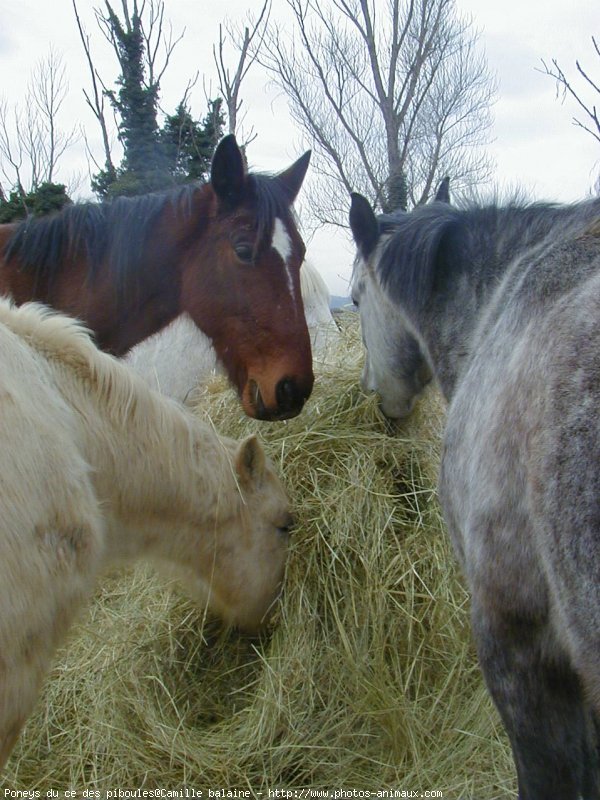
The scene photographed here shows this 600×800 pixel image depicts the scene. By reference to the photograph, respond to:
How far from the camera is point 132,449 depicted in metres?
2.44

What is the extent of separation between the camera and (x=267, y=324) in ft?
11.2

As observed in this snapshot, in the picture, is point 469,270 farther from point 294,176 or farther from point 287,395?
point 294,176

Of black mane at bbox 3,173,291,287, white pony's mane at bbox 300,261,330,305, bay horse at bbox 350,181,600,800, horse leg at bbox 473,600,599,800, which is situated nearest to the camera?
bay horse at bbox 350,181,600,800

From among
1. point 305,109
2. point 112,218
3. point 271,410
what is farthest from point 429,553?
point 305,109

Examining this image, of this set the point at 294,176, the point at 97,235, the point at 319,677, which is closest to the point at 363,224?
the point at 294,176

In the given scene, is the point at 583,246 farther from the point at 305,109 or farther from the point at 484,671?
the point at 305,109

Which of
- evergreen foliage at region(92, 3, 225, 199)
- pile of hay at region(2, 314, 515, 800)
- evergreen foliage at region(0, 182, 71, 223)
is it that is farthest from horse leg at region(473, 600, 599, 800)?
evergreen foliage at region(92, 3, 225, 199)

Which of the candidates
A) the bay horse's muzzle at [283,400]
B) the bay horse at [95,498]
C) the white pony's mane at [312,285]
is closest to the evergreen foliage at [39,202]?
the white pony's mane at [312,285]

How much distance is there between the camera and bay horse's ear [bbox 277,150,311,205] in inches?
148

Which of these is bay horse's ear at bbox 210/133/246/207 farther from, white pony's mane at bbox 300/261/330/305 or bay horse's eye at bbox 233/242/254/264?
white pony's mane at bbox 300/261/330/305

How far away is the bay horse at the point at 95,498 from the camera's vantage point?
190cm

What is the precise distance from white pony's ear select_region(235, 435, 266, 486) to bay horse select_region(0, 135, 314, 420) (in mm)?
578

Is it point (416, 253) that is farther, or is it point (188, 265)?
point (188, 265)

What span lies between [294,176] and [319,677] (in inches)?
101
